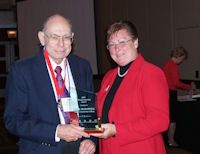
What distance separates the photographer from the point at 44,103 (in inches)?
70.8

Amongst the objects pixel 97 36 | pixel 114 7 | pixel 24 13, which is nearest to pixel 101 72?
pixel 97 36

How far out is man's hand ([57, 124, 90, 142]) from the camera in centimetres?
166

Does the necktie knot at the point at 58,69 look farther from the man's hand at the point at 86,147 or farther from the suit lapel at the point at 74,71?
the man's hand at the point at 86,147

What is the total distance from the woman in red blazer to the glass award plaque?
8 cm

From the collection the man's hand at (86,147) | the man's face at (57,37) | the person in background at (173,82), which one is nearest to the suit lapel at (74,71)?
the man's face at (57,37)

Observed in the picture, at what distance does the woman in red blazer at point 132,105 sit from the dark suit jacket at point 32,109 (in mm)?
Answer: 349

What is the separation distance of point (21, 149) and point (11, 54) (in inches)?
498

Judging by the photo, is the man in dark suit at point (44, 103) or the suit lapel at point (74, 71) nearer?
the man in dark suit at point (44, 103)

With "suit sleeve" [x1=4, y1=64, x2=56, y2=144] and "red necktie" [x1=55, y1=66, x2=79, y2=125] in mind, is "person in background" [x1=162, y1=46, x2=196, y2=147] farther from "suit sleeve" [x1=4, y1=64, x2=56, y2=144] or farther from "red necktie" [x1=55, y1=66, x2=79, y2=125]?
"suit sleeve" [x1=4, y1=64, x2=56, y2=144]

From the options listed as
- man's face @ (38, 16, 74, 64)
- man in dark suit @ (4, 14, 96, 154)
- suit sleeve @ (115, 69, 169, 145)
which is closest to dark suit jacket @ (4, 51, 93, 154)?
man in dark suit @ (4, 14, 96, 154)

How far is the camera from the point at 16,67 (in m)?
1.83

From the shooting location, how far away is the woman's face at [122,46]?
1.91 m

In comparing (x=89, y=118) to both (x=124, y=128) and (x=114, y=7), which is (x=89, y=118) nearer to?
(x=124, y=128)

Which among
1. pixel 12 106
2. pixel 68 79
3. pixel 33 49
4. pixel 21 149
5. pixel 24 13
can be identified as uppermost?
pixel 24 13
